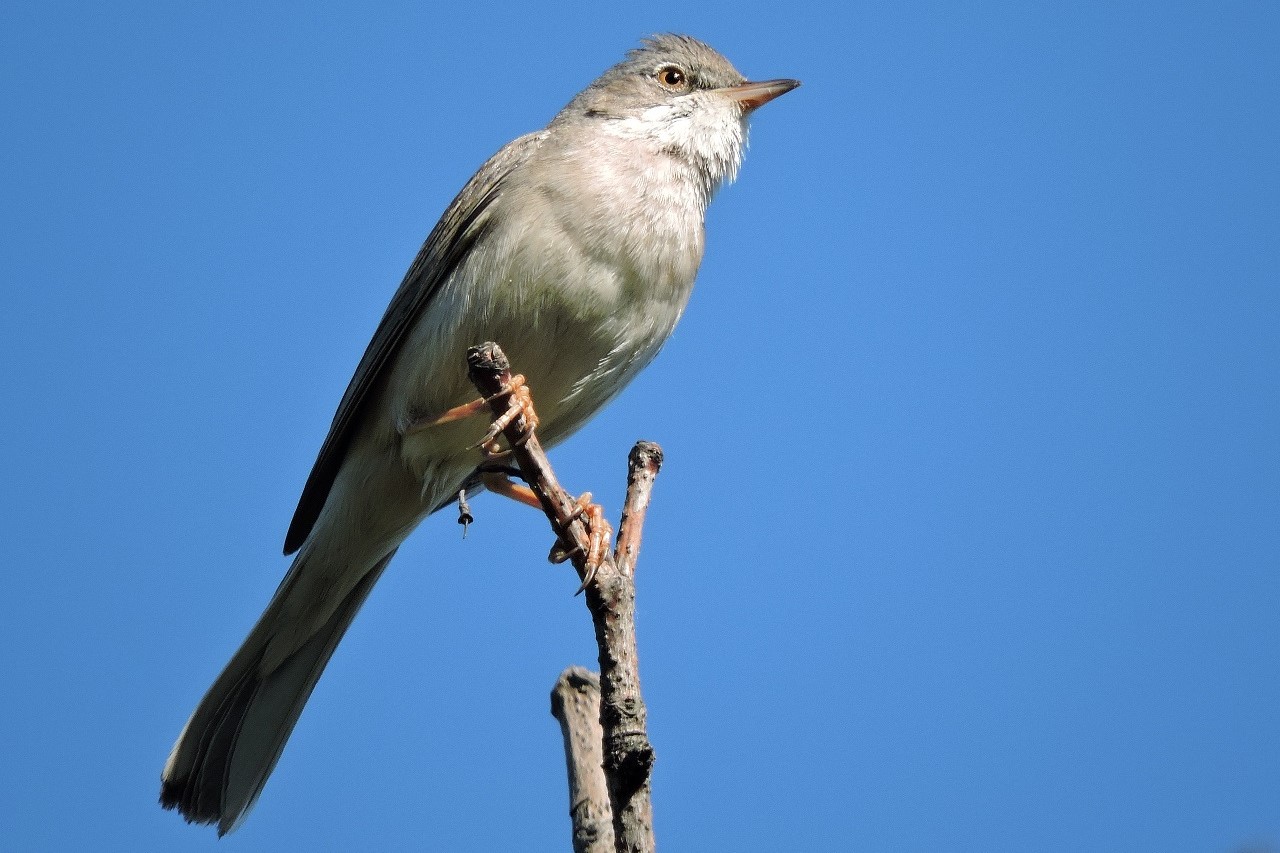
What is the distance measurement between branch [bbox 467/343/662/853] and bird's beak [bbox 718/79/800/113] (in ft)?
7.31

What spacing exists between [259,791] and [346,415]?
1533 mm

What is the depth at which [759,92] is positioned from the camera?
5.55m

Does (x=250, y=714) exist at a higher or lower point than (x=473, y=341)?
lower

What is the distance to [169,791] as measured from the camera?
471 centimetres

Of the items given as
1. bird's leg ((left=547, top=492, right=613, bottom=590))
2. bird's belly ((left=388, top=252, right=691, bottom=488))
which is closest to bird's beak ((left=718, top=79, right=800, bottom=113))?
bird's belly ((left=388, top=252, right=691, bottom=488))

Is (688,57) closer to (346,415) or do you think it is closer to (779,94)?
(779,94)

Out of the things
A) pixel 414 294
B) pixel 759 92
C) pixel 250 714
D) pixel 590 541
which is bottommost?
pixel 590 541

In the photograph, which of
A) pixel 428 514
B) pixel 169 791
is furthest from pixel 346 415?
pixel 169 791

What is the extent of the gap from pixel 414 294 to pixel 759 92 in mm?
1823

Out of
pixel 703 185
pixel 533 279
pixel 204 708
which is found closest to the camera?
pixel 533 279

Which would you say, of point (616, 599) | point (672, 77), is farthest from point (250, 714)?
point (672, 77)

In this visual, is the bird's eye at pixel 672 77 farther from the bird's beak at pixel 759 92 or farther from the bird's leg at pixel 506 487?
the bird's leg at pixel 506 487

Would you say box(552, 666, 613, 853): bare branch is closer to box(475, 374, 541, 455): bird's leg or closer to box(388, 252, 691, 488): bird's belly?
box(475, 374, 541, 455): bird's leg

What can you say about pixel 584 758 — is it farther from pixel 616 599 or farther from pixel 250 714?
pixel 250 714
